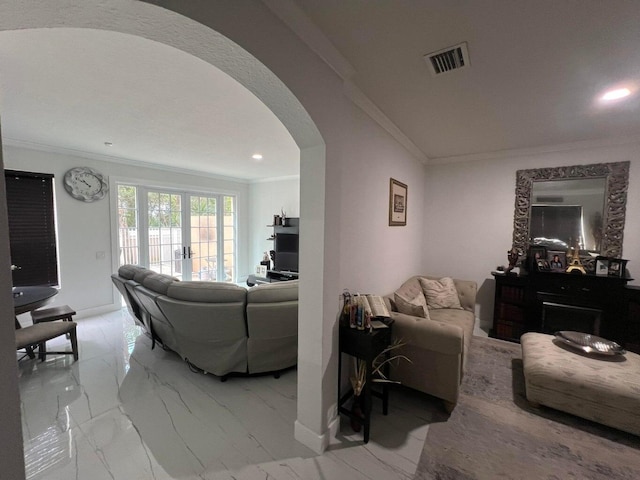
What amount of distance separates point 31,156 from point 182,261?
2.65 meters

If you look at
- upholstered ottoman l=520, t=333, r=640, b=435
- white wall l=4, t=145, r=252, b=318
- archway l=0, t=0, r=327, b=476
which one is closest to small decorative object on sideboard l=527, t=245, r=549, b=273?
upholstered ottoman l=520, t=333, r=640, b=435

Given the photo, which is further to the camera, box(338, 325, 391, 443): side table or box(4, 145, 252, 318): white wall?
box(4, 145, 252, 318): white wall

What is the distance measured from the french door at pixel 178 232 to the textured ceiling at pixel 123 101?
3.58 ft

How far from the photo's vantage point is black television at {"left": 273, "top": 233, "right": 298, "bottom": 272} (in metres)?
5.61

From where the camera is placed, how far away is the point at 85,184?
4023 millimetres

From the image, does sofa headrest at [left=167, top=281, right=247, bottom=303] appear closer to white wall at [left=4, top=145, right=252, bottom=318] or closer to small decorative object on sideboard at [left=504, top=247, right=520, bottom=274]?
white wall at [left=4, top=145, right=252, bottom=318]

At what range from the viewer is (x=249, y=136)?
3.20 m

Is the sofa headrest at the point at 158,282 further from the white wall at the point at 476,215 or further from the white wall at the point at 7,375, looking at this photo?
the white wall at the point at 476,215

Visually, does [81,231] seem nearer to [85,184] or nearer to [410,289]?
[85,184]

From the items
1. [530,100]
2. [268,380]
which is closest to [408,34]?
[530,100]

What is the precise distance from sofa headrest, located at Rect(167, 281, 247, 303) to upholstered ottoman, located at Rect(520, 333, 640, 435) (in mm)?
2495

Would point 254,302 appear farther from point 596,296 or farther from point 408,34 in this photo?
point 596,296

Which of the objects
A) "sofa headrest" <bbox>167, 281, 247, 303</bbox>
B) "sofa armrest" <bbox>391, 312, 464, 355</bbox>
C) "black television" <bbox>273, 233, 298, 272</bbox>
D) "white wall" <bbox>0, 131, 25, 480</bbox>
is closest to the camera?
"white wall" <bbox>0, 131, 25, 480</bbox>

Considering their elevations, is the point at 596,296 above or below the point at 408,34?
below
